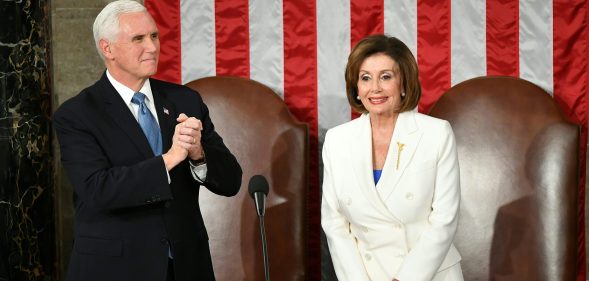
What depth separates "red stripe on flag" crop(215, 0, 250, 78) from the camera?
3955 mm

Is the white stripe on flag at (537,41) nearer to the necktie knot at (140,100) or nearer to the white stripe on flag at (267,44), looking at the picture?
the white stripe on flag at (267,44)

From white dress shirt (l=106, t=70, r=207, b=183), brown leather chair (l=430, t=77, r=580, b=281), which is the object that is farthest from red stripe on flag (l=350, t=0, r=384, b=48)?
white dress shirt (l=106, t=70, r=207, b=183)

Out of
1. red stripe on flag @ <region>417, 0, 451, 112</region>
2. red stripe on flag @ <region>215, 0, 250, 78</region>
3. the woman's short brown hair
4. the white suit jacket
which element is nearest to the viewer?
the white suit jacket

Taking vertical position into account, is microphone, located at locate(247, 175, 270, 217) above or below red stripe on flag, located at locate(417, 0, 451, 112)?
below

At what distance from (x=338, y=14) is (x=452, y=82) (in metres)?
0.68

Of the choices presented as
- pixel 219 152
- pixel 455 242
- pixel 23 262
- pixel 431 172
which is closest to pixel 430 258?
pixel 431 172

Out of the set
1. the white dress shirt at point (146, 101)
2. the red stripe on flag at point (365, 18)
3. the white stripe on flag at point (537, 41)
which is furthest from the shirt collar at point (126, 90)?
the white stripe on flag at point (537, 41)

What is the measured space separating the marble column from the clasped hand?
65.4 inches

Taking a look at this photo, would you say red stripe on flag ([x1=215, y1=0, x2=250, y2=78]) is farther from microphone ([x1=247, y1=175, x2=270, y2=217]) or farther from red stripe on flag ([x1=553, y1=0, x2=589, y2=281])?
microphone ([x1=247, y1=175, x2=270, y2=217])

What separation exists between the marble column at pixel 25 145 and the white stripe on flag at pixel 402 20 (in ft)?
5.74

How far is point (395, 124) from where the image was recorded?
289 cm

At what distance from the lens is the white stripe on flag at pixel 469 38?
3.82 meters

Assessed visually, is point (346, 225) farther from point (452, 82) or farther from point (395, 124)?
point (452, 82)

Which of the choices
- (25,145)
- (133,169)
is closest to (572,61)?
(133,169)
